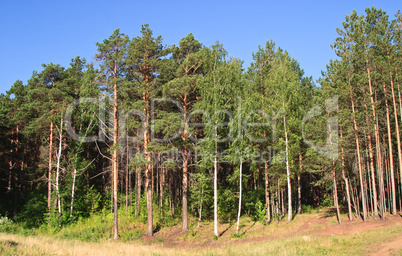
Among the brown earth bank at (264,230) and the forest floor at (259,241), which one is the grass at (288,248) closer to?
the forest floor at (259,241)

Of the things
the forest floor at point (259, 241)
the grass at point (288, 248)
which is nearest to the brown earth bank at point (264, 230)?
the forest floor at point (259, 241)

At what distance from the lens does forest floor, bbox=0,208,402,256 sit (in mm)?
14977

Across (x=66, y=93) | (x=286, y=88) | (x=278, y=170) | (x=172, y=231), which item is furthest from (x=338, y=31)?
(x=66, y=93)

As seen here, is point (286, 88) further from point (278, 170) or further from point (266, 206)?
point (266, 206)

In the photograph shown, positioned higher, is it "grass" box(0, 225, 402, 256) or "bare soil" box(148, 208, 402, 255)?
"grass" box(0, 225, 402, 256)

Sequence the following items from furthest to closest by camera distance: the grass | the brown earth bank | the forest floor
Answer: the brown earth bank < the forest floor < the grass

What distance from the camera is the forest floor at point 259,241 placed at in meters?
15.0

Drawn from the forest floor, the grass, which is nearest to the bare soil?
the forest floor

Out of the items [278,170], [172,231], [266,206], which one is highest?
[278,170]

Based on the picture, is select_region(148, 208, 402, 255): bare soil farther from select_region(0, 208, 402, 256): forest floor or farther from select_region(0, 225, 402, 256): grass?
select_region(0, 225, 402, 256): grass

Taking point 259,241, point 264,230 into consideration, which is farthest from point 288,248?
point 264,230

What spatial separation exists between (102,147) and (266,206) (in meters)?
20.8

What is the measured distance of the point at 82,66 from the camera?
3472 cm

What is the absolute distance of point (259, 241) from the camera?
20.3 metres
